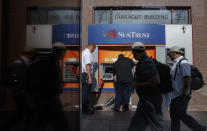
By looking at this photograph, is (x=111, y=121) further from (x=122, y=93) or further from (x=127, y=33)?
(x=127, y=33)

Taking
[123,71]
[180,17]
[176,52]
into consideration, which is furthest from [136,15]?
[176,52]

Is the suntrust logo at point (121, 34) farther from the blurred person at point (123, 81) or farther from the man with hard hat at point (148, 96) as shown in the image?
the man with hard hat at point (148, 96)

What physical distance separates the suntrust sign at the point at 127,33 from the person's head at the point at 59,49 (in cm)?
603

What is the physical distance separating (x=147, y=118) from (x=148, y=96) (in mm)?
308

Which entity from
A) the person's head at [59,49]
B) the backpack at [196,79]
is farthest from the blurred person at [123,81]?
the person's head at [59,49]

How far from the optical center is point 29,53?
999mm

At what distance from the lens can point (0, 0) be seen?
864 millimetres

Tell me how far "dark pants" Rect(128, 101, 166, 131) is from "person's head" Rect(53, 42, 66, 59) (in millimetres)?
1886

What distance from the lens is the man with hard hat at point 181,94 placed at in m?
3.37

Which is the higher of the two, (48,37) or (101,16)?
(101,16)

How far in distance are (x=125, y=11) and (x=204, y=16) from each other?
2.65 metres

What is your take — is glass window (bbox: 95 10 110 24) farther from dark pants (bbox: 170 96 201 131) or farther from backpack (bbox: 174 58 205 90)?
dark pants (bbox: 170 96 201 131)

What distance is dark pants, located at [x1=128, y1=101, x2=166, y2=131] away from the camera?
2.99m

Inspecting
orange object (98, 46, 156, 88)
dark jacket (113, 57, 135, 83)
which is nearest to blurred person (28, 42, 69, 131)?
dark jacket (113, 57, 135, 83)
